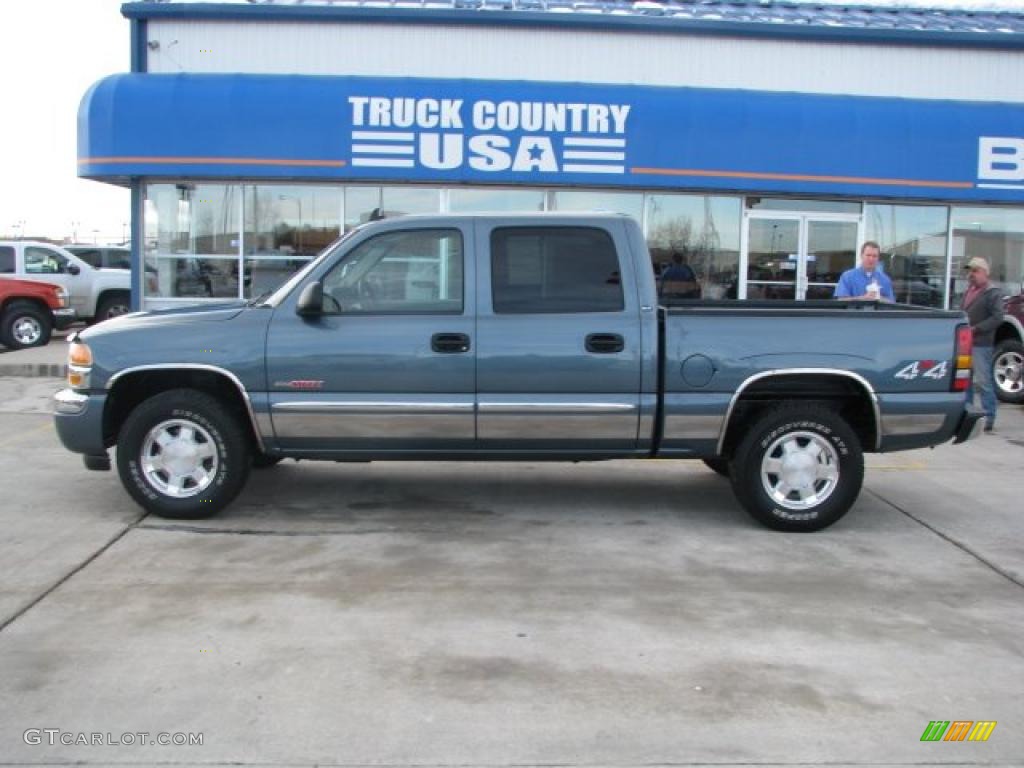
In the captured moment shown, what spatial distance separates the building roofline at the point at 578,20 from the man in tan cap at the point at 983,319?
255 inches

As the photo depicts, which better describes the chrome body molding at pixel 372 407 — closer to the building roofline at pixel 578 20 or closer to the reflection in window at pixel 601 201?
the reflection in window at pixel 601 201

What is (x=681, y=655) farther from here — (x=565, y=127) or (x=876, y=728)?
(x=565, y=127)

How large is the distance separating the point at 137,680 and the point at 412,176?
1041 centimetres

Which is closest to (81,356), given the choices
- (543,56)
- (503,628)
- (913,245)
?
(503,628)

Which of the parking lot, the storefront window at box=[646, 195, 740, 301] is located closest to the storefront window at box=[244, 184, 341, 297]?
the storefront window at box=[646, 195, 740, 301]

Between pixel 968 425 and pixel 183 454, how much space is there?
4.99 metres

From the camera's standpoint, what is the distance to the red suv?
11445 mm

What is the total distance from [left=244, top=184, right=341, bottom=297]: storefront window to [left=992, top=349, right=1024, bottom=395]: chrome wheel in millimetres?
9343

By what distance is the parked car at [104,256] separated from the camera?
64.8 feet

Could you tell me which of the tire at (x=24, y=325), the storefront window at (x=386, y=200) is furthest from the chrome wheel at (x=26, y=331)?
the storefront window at (x=386, y=200)

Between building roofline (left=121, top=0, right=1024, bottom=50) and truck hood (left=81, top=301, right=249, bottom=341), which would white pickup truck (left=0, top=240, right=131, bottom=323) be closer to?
building roofline (left=121, top=0, right=1024, bottom=50)

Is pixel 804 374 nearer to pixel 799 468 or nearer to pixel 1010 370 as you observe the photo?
pixel 799 468

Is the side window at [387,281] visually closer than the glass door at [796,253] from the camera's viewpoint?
Yes
